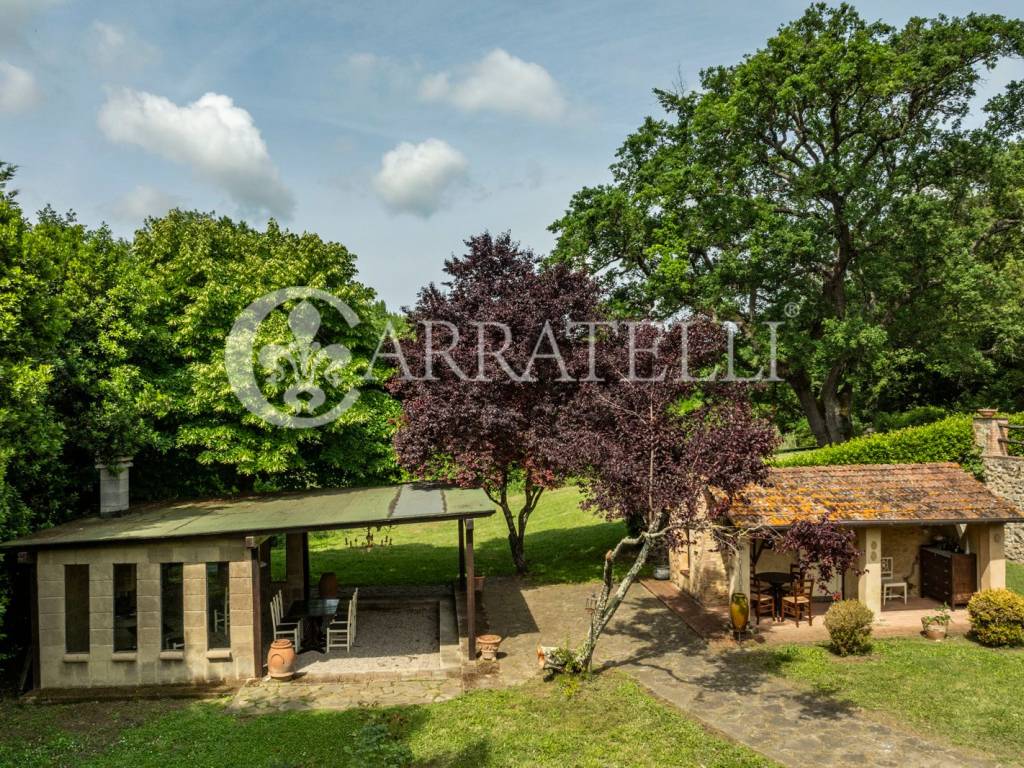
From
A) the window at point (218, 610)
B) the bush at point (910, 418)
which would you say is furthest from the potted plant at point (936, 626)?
the bush at point (910, 418)

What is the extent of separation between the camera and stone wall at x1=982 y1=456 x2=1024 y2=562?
58.7 feet

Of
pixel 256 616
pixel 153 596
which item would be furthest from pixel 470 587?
pixel 153 596

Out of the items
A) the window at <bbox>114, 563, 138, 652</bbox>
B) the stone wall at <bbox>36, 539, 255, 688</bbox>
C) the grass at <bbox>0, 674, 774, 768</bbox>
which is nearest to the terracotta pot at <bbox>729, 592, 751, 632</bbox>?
the grass at <bbox>0, 674, 774, 768</bbox>

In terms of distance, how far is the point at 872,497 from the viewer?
618 inches

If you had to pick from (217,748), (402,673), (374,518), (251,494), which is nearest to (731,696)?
(402,673)

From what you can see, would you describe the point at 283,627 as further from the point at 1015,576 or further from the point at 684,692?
the point at 1015,576

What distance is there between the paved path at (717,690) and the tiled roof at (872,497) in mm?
3185

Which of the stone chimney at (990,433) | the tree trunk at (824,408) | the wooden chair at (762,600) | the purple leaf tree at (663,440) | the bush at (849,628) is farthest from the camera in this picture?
the tree trunk at (824,408)

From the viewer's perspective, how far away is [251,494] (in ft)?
61.0

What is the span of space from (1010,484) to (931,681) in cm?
908

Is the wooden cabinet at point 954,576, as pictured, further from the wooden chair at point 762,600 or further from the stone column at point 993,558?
the wooden chair at point 762,600

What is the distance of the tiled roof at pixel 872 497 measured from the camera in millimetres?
14820

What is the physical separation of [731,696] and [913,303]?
18933 millimetres

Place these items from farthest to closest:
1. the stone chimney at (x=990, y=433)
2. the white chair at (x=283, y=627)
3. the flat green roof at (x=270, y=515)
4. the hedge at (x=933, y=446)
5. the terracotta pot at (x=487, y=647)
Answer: the hedge at (x=933, y=446) < the stone chimney at (x=990, y=433) < the white chair at (x=283, y=627) < the terracotta pot at (x=487, y=647) < the flat green roof at (x=270, y=515)
